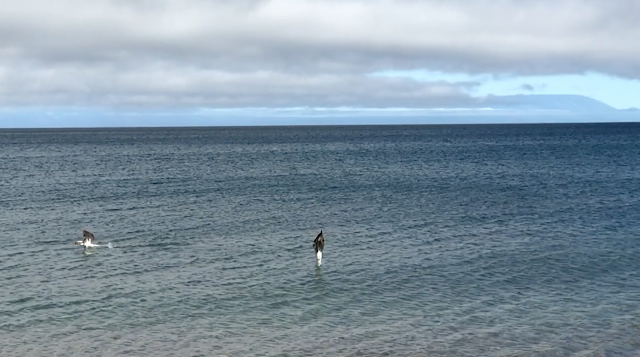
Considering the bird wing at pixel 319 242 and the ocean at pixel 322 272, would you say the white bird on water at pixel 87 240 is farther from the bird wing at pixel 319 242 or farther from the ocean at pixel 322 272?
the bird wing at pixel 319 242

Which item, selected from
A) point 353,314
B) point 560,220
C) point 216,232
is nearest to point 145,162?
point 216,232

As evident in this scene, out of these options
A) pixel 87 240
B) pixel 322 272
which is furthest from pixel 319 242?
pixel 87 240

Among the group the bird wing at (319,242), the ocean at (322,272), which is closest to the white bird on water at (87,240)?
the ocean at (322,272)

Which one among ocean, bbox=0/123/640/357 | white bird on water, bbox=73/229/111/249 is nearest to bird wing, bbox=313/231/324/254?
ocean, bbox=0/123/640/357

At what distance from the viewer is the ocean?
3011cm

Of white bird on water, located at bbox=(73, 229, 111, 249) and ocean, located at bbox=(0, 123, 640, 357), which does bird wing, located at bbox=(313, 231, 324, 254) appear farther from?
white bird on water, located at bbox=(73, 229, 111, 249)

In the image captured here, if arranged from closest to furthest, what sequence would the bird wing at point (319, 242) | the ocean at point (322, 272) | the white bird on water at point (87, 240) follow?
the ocean at point (322, 272)
the bird wing at point (319, 242)
the white bird on water at point (87, 240)

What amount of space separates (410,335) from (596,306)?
1109 centimetres

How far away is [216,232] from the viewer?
5550 cm

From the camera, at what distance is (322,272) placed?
1662 inches

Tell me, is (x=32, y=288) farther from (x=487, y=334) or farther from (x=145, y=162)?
A: (x=145, y=162)

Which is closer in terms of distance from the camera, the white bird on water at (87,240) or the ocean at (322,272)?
the ocean at (322,272)

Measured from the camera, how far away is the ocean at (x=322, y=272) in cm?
3011

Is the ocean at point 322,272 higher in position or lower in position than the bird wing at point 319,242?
lower
